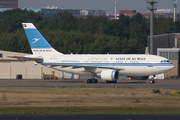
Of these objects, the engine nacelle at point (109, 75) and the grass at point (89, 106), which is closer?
the grass at point (89, 106)

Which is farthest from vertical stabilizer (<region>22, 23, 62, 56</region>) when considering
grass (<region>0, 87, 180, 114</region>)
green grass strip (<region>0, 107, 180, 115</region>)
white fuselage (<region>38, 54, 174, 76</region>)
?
green grass strip (<region>0, 107, 180, 115</region>)

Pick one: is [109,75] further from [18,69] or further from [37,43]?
[18,69]

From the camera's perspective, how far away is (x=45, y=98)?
27047mm

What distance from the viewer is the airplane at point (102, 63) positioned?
42.7m

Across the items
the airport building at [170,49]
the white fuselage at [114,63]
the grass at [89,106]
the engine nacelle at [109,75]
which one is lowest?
the grass at [89,106]

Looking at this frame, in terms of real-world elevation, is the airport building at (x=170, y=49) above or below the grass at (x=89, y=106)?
above

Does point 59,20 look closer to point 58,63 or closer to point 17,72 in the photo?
point 17,72

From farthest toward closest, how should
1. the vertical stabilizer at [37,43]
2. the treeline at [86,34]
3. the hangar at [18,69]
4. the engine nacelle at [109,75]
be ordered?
the treeline at [86,34]
the hangar at [18,69]
the vertical stabilizer at [37,43]
the engine nacelle at [109,75]

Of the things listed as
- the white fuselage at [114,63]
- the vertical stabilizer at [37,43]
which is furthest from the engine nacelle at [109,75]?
the vertical stabilizer at [37,43]

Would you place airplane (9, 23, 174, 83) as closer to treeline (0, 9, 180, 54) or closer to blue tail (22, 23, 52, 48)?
blue tail (22, 23, 52, 48)

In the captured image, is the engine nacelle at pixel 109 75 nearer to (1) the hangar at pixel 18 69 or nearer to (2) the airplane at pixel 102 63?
(2) the airplane at pixel 102 63

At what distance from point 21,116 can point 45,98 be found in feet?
28.7

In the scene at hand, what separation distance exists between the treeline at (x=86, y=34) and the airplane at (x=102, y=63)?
3460 centimetres

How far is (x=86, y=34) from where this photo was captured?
9825 cm
